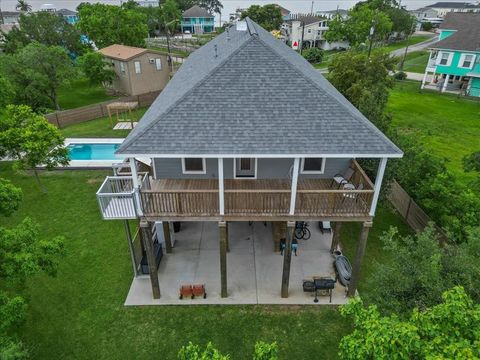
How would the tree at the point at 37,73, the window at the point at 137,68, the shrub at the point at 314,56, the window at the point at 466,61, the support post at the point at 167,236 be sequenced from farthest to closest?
the shrub at the point at 314,56 → the window at the point at 466,61 → the window at the point at 137,68 → the tree at the point at 37,73 → the support post at the point at 167,236

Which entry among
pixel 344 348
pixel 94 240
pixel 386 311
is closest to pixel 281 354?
pixel 386 311

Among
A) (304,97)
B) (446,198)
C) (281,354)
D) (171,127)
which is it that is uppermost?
(304,97)

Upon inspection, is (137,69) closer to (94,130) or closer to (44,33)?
(94,130)

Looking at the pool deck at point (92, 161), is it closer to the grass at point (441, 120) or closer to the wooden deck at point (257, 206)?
the wooden deck at point (257, 206)

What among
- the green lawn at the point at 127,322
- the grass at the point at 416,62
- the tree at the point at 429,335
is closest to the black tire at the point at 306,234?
the green lawn at the point at 127,322

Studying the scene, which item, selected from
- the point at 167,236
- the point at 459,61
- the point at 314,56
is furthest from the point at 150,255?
the point at 314,56

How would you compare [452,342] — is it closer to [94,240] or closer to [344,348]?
[344,348]
